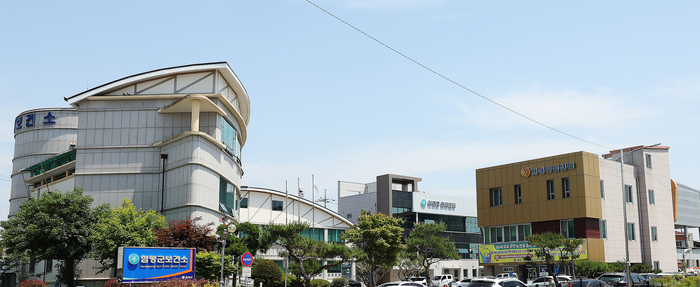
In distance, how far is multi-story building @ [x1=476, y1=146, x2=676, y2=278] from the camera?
48.9 meters

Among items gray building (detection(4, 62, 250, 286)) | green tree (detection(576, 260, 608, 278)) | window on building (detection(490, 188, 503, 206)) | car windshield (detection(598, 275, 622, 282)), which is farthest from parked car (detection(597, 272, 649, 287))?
gray building (detection(4, 62, 250, 286))

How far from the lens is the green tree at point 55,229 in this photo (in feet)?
121

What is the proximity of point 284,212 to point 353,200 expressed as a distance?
24.2 m

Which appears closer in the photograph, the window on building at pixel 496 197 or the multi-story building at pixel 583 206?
the multi-story building at pixel 583 206

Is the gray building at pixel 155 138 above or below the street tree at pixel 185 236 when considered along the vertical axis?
above

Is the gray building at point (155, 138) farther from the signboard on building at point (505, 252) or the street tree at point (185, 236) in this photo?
the signboard on building at point (505, 252)

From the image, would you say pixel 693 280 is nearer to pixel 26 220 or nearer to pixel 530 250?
pixel 530 250

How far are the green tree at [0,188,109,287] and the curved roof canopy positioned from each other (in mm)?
9255

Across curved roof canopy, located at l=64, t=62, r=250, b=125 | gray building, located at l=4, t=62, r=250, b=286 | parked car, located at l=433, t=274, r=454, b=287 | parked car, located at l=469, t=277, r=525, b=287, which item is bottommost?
parked car, located at l=433, t=274, r=454, b=287

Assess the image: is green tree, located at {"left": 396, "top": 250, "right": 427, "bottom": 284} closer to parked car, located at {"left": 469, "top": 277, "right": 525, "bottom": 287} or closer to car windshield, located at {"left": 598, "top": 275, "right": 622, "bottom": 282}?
car windshield, located at {"left": 598, "top": 275, "right": 622, "bottom": 282}

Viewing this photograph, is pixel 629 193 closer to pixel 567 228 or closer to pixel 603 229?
pixel 603 229

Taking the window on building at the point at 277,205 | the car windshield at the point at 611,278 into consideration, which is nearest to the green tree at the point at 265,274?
the car windshield at the point at 611,278

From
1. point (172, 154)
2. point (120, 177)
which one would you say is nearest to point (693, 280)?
point (172, 154)

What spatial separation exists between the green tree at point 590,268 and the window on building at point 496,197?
1084cm
